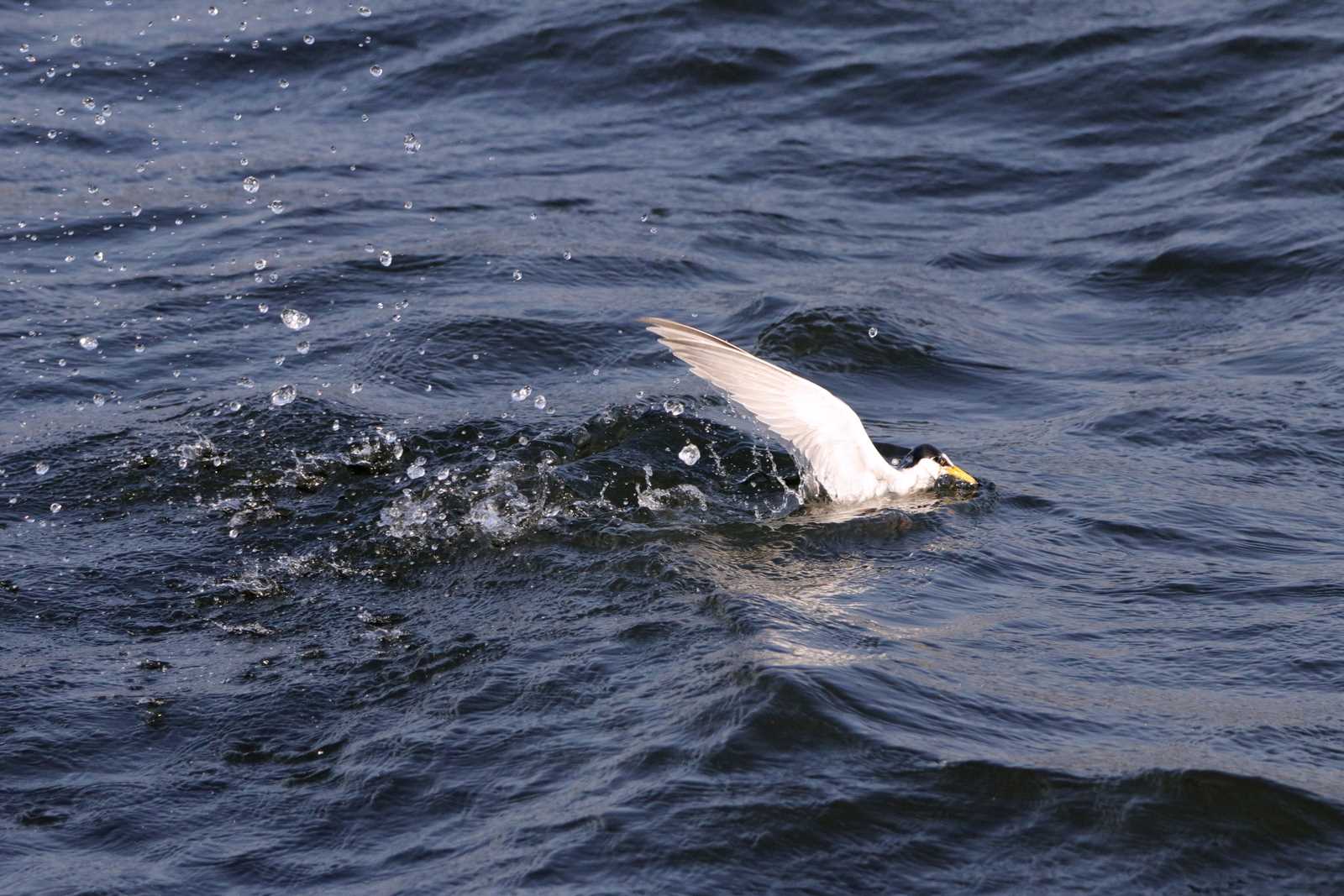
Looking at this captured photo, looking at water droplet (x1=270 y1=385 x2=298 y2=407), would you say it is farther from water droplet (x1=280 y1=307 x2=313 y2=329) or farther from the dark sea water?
water droplet (x1=280 y1=307 x2=313 y2=329)

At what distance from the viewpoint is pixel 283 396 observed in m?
7.82

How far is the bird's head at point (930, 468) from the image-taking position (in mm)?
7367

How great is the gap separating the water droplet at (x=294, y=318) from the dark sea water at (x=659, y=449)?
0.06 meters

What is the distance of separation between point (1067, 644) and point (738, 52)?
29.6ft

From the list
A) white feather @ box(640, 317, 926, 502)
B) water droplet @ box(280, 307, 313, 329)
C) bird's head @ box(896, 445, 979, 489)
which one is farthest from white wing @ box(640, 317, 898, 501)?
water droplet @ box(280, 307, 313, 329)

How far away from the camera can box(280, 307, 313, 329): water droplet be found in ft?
29.1

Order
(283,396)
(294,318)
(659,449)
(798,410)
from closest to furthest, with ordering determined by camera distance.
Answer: (798,410) < (659,449) < (283,396) < (294,318)

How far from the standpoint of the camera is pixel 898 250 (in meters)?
10.9

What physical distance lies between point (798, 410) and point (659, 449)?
3.11 feet

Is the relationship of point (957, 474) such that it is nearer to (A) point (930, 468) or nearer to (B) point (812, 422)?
(A) point (930, 468)

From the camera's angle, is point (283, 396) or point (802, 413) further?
point (283, 396)

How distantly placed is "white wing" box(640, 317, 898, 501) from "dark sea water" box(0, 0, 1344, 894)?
180mm

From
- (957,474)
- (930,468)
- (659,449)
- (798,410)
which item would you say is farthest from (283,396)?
(957,474)

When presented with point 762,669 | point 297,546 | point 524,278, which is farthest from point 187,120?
point 762,669
